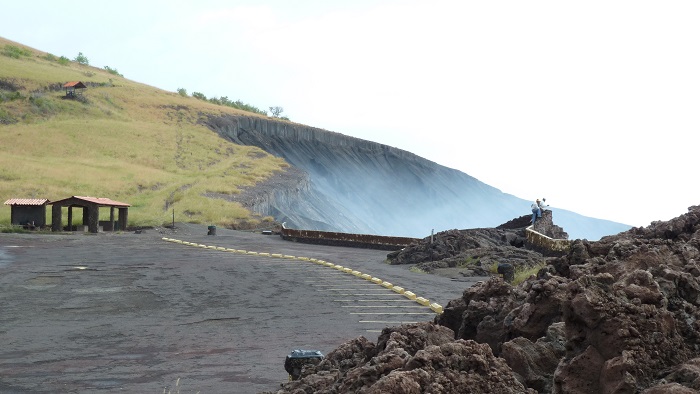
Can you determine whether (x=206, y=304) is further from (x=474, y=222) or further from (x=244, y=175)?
(x=474, y=222)

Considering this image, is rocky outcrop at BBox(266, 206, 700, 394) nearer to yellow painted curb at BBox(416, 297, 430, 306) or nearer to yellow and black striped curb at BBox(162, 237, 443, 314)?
yellow and black striped curb at BBox(162, 237, 443, 314)

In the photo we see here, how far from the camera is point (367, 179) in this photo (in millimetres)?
119000

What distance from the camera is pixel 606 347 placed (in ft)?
17.1

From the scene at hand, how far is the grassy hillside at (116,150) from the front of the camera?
6000 cm

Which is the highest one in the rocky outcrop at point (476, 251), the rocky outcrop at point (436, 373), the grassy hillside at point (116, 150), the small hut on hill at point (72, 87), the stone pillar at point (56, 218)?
the small hut on hill at point (72, 87)

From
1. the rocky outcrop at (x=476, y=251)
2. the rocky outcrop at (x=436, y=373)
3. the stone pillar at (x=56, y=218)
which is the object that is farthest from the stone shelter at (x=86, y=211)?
the rocky outcrop at (x=436, y=373)

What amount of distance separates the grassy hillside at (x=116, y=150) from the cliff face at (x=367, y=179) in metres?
7.92

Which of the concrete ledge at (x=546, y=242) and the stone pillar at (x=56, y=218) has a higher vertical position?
Result: the stone pillar at (x=56, y=218)

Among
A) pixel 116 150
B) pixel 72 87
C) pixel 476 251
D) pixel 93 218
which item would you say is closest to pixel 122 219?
pixel 93 218

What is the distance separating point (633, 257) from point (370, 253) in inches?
1169

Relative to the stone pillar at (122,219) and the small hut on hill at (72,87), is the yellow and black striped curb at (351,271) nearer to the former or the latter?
the stone pillar at (122,219)

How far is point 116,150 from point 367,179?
146 feet

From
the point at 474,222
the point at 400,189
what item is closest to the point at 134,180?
the point at 400,189

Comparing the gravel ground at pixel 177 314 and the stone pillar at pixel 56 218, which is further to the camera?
the stone pillar at pixel 56 218
